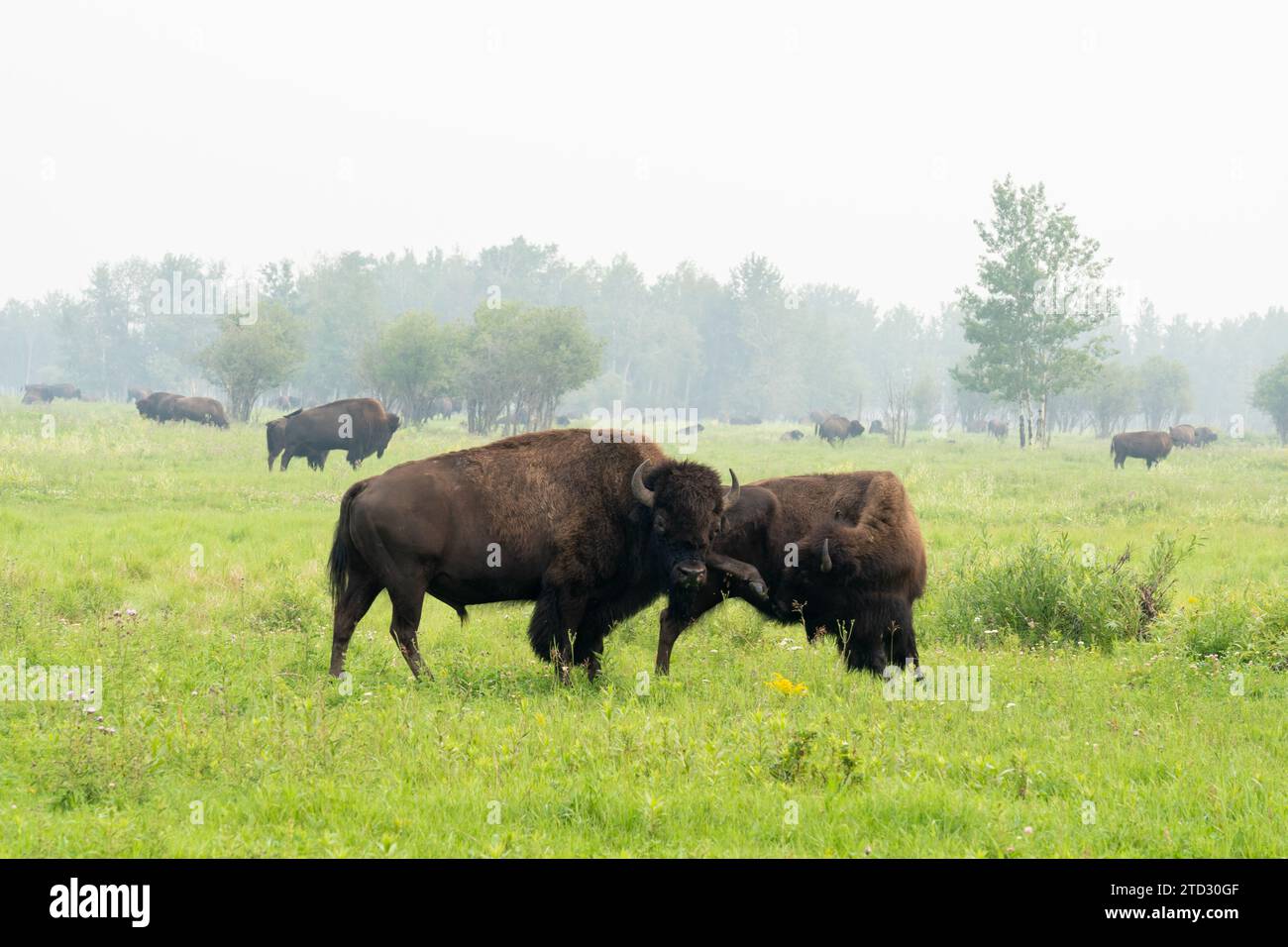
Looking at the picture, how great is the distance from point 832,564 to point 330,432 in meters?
23.1

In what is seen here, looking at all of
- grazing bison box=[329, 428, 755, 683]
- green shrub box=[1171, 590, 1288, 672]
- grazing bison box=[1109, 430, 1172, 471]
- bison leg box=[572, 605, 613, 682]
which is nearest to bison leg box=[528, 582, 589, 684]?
grazing bison box=[329, 428, 755, 683]

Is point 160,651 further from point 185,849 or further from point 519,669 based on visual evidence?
→ point 185,849

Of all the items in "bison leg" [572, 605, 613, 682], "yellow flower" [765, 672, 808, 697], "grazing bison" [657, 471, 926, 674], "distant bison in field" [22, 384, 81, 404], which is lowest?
"yellow flower" [765, 672, 808, 697]

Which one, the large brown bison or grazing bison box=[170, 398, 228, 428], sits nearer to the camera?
the large brown bison

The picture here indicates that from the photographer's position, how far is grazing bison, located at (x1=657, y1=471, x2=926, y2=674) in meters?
9.19

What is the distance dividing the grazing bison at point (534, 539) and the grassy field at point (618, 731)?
1.57 ft

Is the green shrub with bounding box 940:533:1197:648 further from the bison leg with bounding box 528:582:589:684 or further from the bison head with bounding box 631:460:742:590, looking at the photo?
the bison leg with bounding box 528:582:589:684

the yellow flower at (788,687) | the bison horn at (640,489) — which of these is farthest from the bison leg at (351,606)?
the yellow flower at (788,687)

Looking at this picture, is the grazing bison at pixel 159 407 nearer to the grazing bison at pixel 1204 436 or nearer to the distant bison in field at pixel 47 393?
the distant bison in field at pixel 47 393

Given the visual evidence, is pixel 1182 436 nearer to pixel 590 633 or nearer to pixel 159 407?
pixel 159 407

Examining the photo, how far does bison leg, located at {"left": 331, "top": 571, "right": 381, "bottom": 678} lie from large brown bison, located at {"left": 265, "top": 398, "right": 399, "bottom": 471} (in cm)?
2083

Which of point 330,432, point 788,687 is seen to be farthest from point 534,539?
point 330,432

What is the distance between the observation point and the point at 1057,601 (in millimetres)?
10328

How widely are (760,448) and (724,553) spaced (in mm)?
38010
